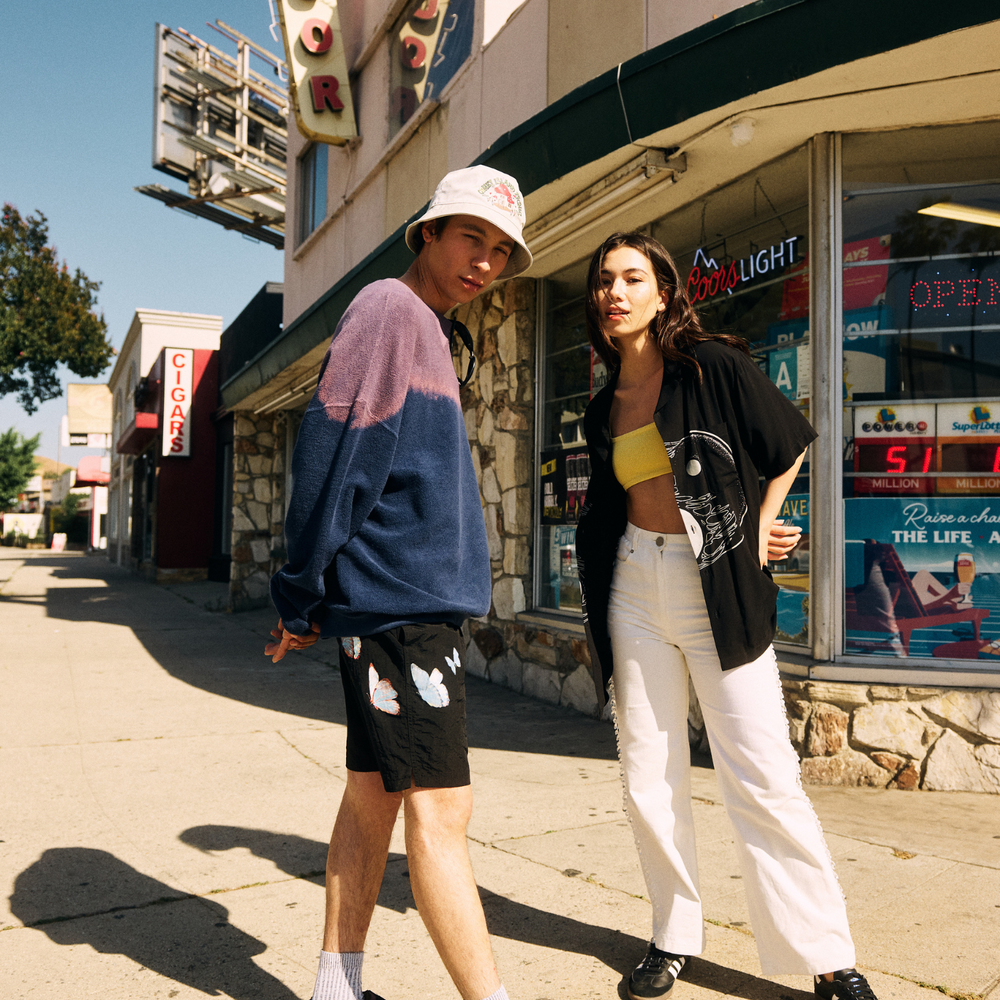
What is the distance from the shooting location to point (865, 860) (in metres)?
3.08

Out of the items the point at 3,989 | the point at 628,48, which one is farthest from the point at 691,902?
the point at 628,48

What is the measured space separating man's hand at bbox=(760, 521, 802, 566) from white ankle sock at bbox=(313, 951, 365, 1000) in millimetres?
1352

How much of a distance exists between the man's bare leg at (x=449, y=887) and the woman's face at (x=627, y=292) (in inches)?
50.8

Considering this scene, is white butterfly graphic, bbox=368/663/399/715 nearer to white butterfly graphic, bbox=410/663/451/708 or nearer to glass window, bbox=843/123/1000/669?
white butterfly graphic, bbox=410/663/451/708

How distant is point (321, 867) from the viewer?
122 inches

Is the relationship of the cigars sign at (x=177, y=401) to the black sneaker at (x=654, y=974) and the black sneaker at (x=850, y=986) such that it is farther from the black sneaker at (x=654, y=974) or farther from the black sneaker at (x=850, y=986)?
the black sneaker at (x=850, y=986)

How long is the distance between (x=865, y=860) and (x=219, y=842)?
239 cm

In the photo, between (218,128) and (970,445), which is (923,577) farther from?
(218,128)

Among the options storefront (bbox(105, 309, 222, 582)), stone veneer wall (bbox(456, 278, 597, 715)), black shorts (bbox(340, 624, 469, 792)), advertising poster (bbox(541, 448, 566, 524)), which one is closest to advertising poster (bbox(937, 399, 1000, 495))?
advertising poster (bbox(541, 448, 566, 524))

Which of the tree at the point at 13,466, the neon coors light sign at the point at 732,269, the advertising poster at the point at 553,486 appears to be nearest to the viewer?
the neon coors light sign at the point at 732,269

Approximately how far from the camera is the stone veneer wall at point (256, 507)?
12180 mm

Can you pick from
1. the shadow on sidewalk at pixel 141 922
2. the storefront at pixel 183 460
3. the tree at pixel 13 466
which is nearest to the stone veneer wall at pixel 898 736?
the shadow on sidewalk at pixel 141 922

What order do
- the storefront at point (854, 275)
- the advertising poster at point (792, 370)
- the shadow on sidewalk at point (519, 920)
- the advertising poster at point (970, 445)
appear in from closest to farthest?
the shadow on sidewalk at point (519, 920), the storefront at point (854, 275), the advertising poster at point (970, 445), the advertising poster at point (792, 370)

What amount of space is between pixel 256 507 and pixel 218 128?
16487mm
